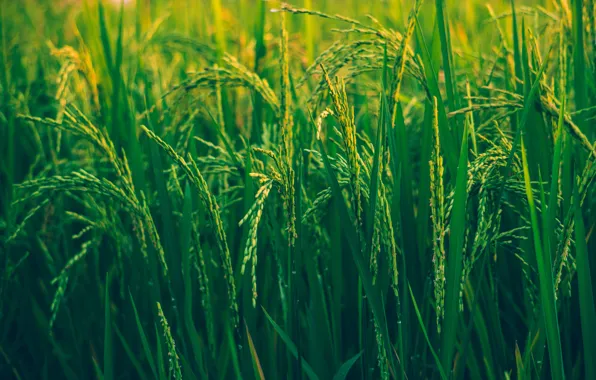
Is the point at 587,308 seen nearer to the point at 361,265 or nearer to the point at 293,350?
the point at 361,265

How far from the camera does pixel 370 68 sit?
115 cm

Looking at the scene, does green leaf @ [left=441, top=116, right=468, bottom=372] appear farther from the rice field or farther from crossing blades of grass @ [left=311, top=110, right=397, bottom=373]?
crossing blades of grass @ [left=311, top=110, right=397, bottom=373]

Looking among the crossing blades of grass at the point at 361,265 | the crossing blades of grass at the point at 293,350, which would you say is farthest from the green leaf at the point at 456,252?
the crossing blades of grass at the point at 293,350

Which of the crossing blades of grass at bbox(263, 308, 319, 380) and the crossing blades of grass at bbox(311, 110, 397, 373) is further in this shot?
the crossing blades of grass at bbox(263, 308, 319, 380)

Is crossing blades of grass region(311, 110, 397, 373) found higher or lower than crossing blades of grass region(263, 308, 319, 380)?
higher

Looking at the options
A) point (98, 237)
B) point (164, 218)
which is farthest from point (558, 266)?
point (98, 237)

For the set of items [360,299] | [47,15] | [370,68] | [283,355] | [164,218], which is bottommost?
[283,355]

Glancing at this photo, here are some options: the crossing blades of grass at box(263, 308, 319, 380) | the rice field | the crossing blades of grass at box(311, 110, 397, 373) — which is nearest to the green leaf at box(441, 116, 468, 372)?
the rice field

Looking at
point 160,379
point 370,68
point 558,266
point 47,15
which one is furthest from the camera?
point 47,15

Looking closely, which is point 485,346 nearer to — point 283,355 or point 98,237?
point 283,355

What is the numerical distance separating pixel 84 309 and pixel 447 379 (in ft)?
3.29

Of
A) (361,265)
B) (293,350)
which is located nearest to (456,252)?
(361,265)

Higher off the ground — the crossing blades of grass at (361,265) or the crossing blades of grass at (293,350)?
the crossing blades of grass at (361,265)

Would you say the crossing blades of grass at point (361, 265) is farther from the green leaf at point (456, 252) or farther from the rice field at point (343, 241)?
the green leaf at point (456, 252)
